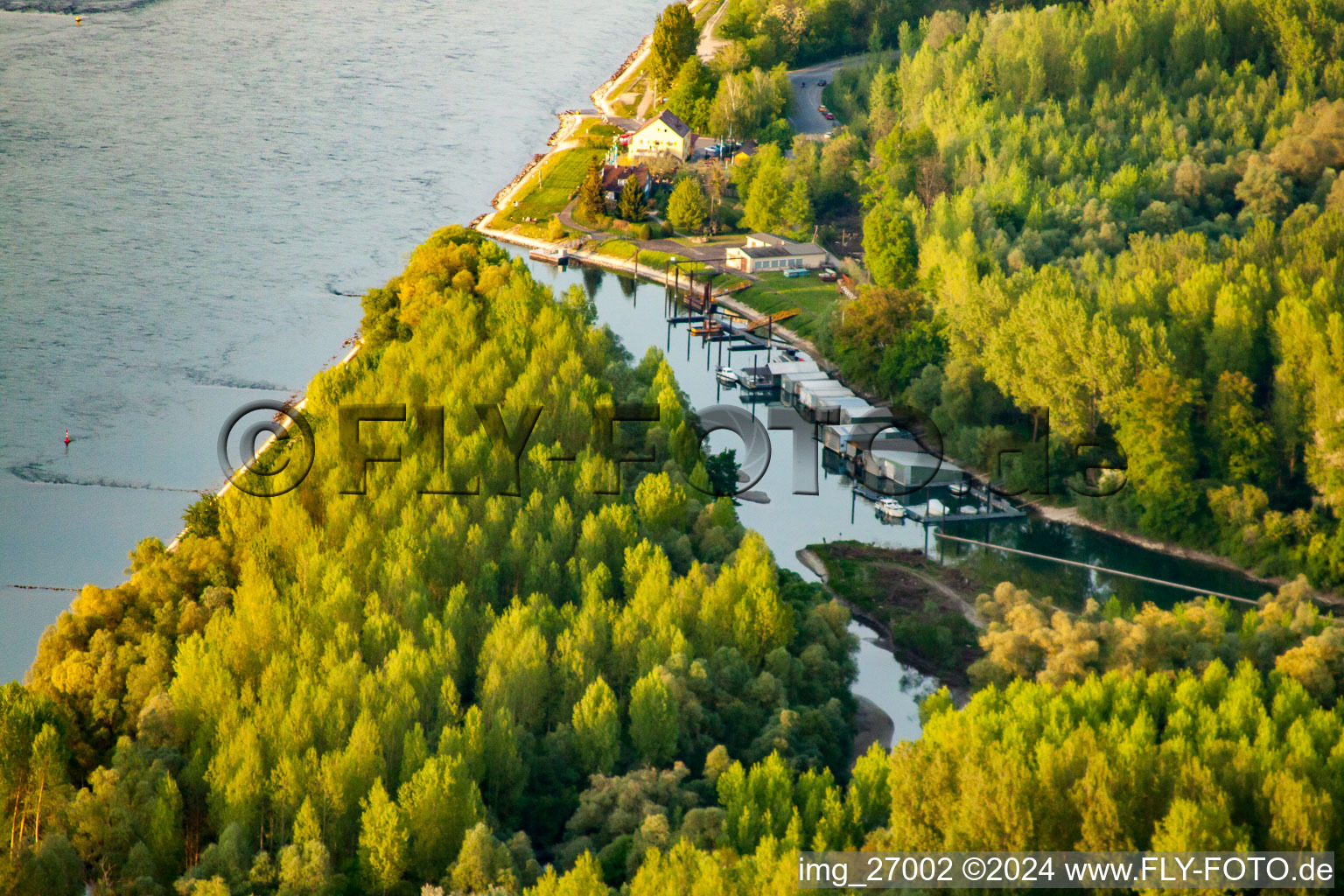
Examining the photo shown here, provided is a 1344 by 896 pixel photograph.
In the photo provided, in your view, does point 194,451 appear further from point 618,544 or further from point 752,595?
point 752,595

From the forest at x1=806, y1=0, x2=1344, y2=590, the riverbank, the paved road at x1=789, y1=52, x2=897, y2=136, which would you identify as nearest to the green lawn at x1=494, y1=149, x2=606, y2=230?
the paved road at x1=789, y1=52, x2=897, y2=136

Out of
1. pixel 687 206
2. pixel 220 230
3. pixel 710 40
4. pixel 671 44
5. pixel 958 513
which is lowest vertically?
pixel 958 513

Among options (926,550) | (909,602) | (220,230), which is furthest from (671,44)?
(909,602)

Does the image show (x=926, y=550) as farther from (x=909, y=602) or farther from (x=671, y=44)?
(x=671, y=44)

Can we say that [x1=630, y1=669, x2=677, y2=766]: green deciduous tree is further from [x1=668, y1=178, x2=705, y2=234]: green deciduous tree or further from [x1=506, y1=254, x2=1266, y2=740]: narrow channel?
[x1=668, y1=178, x2=705, y2=234]: green deciduous tree

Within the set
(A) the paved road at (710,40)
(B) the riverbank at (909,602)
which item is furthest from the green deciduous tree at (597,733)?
(A) the paved road at (710,40)

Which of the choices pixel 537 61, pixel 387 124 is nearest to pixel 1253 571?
pixel 387 124
